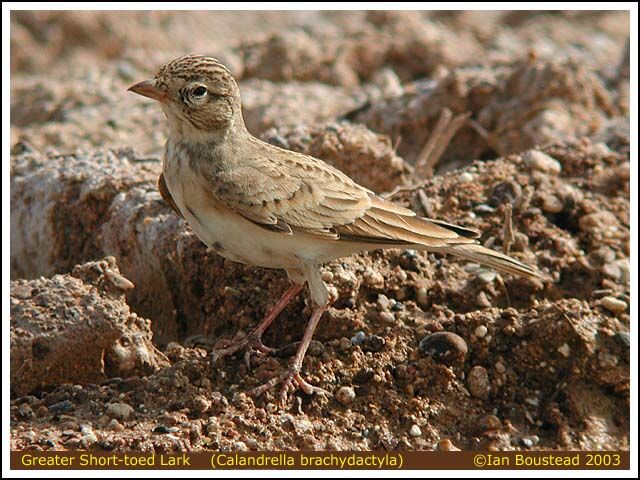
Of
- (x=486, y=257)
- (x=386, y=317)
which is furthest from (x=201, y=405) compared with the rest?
(x=486, y=257)

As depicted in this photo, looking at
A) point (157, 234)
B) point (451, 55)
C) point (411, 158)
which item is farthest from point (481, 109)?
point (157, 234)

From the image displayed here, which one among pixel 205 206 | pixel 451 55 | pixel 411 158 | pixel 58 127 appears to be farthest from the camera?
pixel 451 55

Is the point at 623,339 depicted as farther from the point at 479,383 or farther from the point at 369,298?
the point at 369,298

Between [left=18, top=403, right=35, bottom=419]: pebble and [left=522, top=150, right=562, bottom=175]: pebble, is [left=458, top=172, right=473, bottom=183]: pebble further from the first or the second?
[left=18, top=403, right=35, bottom=419]: pebble

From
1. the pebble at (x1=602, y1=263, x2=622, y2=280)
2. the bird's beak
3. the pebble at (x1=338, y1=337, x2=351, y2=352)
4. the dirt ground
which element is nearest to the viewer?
the dirt ground

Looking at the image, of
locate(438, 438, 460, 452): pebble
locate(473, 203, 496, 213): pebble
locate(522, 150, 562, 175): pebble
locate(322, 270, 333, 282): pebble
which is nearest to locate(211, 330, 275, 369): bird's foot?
locate(322, 270, 333, 282): pebble

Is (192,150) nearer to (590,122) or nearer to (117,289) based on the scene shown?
(117,289)
